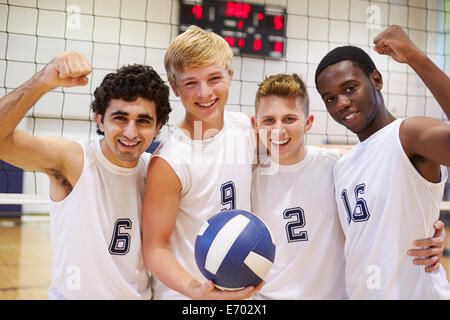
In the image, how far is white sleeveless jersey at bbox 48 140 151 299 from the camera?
5.94 ft

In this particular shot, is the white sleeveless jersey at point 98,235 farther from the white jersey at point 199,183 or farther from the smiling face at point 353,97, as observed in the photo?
the smiling face at point 353,97

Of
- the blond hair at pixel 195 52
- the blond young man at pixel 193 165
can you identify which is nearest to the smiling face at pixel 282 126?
the blond young man at pixel 193 165

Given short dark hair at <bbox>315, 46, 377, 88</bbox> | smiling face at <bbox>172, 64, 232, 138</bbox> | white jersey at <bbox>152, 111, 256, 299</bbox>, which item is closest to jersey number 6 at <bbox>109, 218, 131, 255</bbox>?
white jersey at <bbox>152, 111, 256, 299</bbox>

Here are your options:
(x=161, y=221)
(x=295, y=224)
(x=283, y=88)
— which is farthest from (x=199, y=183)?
(x=283, y=88)

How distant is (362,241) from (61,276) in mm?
1342

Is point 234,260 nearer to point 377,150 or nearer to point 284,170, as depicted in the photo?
point 284,170

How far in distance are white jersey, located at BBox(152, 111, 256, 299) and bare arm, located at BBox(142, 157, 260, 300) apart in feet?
0.20

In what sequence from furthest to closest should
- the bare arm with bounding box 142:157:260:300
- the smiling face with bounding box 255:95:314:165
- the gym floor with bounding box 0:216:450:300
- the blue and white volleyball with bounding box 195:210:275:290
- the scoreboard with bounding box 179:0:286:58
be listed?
the scoreboard with bounding box 179:0:286:58 → the gym floor with bounding box 0:216:450:300 → the smiling face with bounding box 255:95:314:165 → the bare arm with bounding box 142:157:260:300 → the blue and white volleyball with bounding box 195:210:275:290

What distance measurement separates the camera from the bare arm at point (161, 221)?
1714 millimetres

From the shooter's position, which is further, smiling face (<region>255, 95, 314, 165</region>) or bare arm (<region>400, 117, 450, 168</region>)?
smiling face (<region>255, 95, 314, 165</region>)

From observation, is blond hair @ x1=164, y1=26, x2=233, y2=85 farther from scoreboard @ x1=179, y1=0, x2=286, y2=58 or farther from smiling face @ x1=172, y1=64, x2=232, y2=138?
scoreboard @ x1=179, y1=0, x2=286, y2=58

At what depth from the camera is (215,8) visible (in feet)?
17.9

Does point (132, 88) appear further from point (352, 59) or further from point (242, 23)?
point (242, 23)
